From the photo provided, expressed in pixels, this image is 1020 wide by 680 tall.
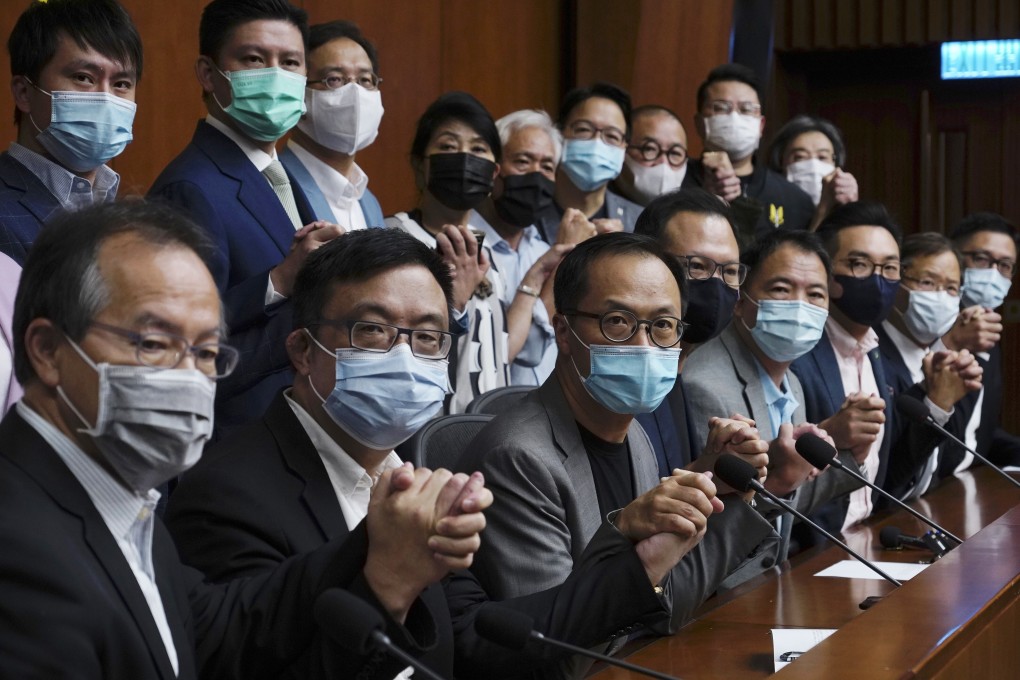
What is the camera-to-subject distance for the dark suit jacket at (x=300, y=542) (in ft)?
6.19

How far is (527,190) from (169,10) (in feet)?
4.05

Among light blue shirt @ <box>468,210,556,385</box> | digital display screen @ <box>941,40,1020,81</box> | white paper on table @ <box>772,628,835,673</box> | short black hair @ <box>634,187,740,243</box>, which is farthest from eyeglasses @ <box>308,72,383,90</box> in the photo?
digital display screen @ <box>941,40,1020,81</box>

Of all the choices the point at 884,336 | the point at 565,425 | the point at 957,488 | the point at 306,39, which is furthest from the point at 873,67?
the point at 565,425

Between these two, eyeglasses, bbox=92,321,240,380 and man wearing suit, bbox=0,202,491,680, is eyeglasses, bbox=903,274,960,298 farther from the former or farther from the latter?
eyeglasses, bbox=92,321,240,380

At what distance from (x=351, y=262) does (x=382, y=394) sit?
0.23 metres

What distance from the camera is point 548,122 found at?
409 cm

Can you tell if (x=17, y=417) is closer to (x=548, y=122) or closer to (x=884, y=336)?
(x=548, y=122)

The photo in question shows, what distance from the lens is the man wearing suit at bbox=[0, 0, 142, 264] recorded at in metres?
2.61

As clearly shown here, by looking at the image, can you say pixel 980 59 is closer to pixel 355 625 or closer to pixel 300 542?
pixel 300 542

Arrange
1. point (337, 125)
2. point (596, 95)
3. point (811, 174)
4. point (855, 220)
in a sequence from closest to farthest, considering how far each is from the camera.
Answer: point (337, 125) → point (855, 220) → point (596, 95) → point (811, 174)

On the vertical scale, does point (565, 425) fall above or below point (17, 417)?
below

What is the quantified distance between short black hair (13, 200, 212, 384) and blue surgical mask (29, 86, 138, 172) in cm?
112

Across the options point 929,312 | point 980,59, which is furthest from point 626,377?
point 980,59

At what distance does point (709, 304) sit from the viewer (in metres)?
3.34
